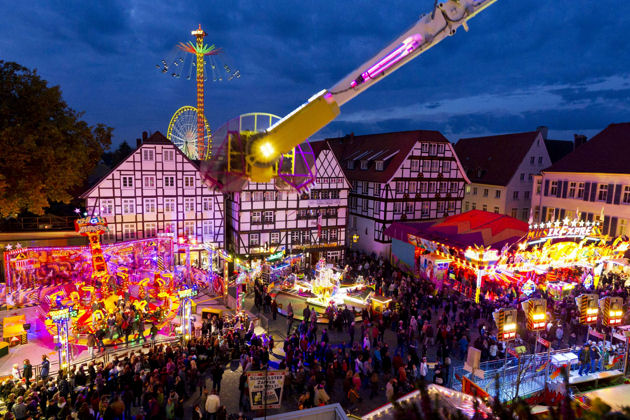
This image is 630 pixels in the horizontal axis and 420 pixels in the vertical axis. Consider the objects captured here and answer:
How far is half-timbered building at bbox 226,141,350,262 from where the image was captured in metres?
26.7

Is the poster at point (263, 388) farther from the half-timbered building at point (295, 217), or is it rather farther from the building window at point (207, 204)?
the building window at point (207, 204)

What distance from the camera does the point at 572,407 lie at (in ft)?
14.1

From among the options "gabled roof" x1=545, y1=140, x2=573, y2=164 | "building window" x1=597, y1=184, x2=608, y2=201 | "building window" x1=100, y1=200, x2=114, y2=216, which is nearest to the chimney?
"gabled roof" x1=545, y1=140, x2=573, y2=164

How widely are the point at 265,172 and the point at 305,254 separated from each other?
74.5 ft

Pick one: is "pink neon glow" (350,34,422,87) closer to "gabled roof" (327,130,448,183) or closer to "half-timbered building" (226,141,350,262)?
"half-timbered building" (226,141,350,262)

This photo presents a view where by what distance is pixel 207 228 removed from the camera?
26.3m

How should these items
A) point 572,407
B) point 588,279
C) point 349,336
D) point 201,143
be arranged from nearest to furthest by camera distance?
point 572,407 → point 349,336 → point 588,279 → point 201,143

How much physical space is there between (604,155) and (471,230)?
13957mm

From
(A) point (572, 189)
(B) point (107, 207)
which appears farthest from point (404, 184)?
(B) point (107, 207)

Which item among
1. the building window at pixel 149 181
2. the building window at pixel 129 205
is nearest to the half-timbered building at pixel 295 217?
the building window at pixel 149 181

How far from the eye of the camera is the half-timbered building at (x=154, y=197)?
23.3 meters

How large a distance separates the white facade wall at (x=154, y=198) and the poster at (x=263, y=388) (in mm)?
15196

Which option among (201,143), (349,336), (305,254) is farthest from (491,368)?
(201,143)

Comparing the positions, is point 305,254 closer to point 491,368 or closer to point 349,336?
point 349,336
